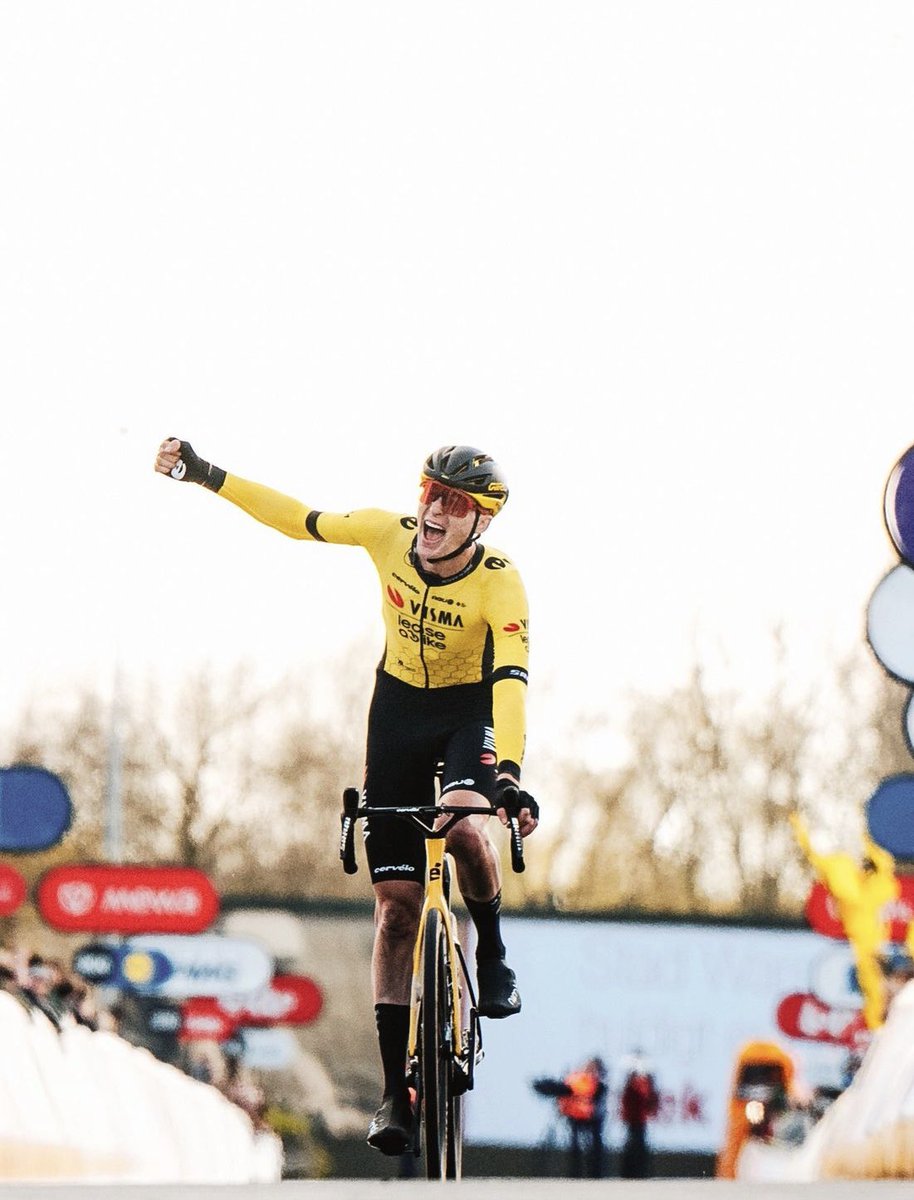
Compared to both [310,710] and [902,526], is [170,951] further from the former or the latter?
[902,526]

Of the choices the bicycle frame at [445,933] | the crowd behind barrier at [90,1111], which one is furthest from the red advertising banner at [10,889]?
the bicycle frame at [445,933]

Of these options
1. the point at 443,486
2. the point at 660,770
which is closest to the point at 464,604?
the point at 443,486

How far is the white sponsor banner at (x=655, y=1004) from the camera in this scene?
2633 cm

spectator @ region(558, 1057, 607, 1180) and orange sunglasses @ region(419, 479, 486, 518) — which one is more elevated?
orange sunglasses @ region(419, 479, 486, 518)

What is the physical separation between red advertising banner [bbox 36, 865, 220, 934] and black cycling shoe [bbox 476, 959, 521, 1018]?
2092 cm

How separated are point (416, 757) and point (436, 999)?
0.94 m

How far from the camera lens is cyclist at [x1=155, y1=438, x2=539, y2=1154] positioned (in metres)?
8.34

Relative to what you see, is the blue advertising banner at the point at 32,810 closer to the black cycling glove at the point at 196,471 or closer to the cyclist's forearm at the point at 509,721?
the black cycling glove at the point at 196,471

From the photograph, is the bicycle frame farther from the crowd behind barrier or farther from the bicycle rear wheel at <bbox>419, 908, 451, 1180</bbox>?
the crowd behind barrier

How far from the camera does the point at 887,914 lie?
27047 mm

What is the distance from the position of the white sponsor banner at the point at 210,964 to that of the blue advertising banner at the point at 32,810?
3324 mm

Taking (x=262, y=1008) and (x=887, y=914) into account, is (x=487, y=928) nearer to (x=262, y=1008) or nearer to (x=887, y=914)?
Result: (x=887, y=914)

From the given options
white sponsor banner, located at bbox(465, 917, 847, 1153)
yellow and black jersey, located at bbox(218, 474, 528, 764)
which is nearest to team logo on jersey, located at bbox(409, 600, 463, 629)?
yellow and black jersey, located at bbox(218, 474, 528, 764)

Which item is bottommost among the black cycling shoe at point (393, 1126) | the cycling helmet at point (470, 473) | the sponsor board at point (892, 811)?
the black cycling shoe at point (393, 1126)
